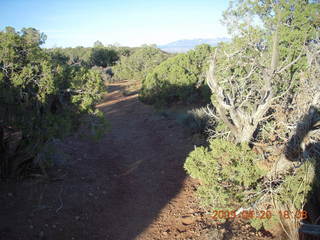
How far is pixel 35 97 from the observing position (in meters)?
4.58

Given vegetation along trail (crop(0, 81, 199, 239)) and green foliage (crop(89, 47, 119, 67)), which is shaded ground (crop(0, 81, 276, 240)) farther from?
green foliage (crop(89, 47, 119, 67))

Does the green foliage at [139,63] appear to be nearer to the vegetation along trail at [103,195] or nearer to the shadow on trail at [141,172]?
the shadow on trail at [141,172]

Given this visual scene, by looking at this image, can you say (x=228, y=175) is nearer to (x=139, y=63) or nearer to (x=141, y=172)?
(x=141, y=172)

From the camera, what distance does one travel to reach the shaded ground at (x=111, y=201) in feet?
13.0

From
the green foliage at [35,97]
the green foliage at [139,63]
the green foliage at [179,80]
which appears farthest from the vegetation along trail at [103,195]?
the green foliage at [139,63]

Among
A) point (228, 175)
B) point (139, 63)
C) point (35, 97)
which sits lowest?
point (228, 175)

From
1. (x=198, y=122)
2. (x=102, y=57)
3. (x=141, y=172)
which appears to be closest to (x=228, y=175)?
(x=141, y=172)

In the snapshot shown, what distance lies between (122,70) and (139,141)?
19040 mm

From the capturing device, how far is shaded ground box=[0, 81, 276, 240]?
397 cm

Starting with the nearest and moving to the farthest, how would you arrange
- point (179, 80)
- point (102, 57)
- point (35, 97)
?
point (35, 97) < point (179, 80) < point (102, 57)

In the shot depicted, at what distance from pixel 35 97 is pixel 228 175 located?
3.83 meters

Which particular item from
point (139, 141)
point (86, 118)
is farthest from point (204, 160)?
point (139, 141)

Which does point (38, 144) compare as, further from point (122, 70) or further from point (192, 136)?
point (122, 70)

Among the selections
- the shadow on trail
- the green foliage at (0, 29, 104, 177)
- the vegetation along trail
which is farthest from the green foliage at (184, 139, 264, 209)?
the green foliage at (0, 29, 104, 177)
